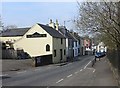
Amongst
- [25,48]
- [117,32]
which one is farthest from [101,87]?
[25,48]

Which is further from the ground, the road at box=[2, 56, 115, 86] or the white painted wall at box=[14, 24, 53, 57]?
the white painted wall at box=[14, 24, 53, 57]

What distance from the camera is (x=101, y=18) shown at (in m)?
19.0

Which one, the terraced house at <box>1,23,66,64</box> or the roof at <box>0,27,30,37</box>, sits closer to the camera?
the terraced house at <box>1,23,66,64</box>

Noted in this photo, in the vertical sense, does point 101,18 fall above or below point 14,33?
below

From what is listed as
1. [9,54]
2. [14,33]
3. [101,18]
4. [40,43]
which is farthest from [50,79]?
[14,33]

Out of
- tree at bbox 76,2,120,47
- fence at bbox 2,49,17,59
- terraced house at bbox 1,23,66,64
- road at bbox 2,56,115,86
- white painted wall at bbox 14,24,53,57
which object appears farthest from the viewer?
white painted wall at bbox 14,24,53,57

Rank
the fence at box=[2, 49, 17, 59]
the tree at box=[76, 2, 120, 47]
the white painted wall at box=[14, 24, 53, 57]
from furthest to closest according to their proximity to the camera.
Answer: the white painted wall at box=[14, 24, 53, 57]
the fence at box=[2, 49, 17, 59]
the tree at box=[76, 2, 120, 47]

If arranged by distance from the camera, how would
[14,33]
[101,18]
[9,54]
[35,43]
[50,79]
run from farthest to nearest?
[14,33]
[35,43]
[9,54]
[50,79]
[101,18]

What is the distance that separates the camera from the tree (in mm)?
17688

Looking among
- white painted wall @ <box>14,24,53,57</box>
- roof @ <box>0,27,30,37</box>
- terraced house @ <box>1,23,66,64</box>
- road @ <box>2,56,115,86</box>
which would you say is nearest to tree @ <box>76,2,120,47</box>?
road @ <box>2,56,115,86</box>

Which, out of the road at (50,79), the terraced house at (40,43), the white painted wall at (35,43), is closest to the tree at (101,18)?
the road at (50,79)

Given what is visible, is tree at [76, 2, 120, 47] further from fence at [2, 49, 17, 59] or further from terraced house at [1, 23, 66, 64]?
fence at [2, 49, 17, 59]

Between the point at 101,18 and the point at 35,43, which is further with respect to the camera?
the point at 35,43

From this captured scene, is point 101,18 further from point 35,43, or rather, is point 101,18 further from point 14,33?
point 14,33
